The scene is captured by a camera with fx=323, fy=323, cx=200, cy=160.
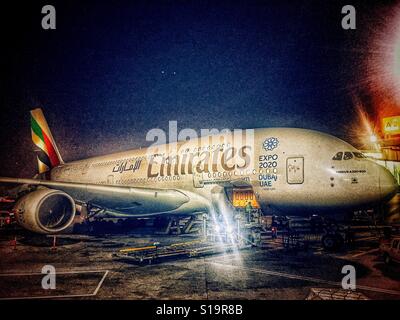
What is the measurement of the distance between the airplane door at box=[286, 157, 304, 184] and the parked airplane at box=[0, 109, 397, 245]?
3cm

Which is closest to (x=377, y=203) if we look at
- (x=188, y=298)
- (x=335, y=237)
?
(x=335, y=237)

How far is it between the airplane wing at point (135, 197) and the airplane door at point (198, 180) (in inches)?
16.2

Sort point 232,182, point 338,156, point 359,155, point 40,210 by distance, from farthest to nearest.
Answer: point 232,182, point 40,210, point 338,156, point 359,155

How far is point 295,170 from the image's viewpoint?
34.3ft

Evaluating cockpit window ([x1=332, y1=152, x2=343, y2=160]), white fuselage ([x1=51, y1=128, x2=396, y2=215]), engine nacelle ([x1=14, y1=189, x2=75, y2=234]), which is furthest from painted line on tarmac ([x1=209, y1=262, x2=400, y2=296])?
engine nacelle ([x1=14, y1=189, x2=75, y2=234])

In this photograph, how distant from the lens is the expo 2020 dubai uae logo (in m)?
11.2

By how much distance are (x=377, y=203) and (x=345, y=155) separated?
5.45 feet

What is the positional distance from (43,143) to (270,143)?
19042 mm

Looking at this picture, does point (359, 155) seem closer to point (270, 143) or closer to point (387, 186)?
point (387, 186)

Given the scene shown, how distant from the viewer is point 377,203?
9.27m

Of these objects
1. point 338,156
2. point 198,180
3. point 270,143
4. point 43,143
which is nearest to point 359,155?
point 338,156

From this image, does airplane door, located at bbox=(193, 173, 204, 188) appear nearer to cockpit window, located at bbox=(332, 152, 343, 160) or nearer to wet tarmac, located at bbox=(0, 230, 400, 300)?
wet tarmac, located at bbox=(0, 230, 400, 300)

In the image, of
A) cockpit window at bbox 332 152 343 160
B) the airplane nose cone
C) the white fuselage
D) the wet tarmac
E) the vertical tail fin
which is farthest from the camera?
the vertical tail fin

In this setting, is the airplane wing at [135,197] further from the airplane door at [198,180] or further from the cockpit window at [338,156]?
the cockpit window at [338,156]
